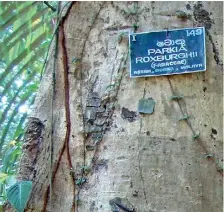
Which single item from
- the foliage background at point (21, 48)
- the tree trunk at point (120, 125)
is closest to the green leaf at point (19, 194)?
the tree trunk at point (120, 125)

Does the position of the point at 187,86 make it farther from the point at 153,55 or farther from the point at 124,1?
the point at 124,1

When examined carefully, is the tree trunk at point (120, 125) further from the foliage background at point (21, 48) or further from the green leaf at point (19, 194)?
the foliage background at point (21, 48)

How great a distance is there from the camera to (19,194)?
0.95m

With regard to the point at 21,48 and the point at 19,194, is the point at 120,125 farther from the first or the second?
the point at 21,48

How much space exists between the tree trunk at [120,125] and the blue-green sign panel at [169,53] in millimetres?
18

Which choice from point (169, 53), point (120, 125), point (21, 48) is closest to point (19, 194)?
point (120, 125)

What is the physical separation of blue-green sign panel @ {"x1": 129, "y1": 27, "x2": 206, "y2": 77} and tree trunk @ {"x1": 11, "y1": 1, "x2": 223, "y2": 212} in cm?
2

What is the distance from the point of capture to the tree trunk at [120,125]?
3.00ft

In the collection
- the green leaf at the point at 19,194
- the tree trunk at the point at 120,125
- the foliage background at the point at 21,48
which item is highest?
the foliage background at the point at 21,48

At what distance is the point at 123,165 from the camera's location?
0.93 metres

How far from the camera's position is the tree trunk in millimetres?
916

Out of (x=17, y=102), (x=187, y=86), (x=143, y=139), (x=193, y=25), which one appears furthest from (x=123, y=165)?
(x=17, y=102)

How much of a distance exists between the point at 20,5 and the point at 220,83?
837 mm

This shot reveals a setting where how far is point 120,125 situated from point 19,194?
0.82 ft
